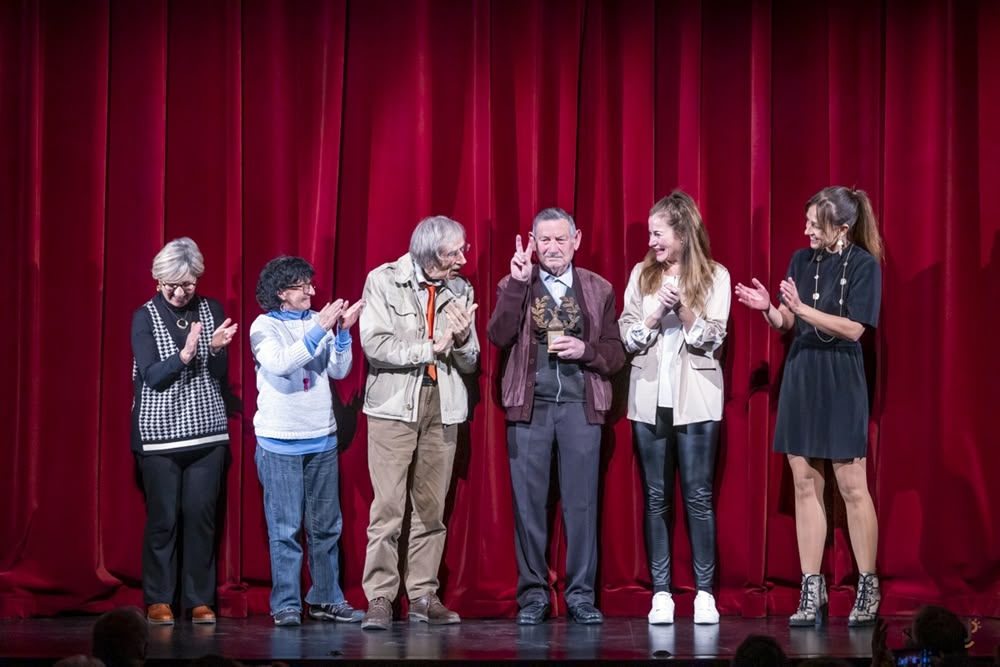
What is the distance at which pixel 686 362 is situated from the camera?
214 inches

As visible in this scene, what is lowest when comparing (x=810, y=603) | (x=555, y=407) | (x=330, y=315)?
(x=810, y=603)

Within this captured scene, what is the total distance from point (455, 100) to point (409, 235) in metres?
0.65

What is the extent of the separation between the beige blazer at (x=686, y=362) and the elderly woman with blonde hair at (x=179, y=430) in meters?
1.70

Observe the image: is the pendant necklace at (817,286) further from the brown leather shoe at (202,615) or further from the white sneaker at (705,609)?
the brown leather shoe at (202,615)

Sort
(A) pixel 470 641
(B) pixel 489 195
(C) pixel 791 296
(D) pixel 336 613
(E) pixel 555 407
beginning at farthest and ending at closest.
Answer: (B) pixel 489 195, (D) pixel 336 613, (E) pixel 555 407, (C) pixel 791 296, (A) pixel 470 641

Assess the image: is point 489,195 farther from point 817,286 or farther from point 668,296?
point 817,286

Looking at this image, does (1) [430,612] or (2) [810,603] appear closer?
(2) [810,603]

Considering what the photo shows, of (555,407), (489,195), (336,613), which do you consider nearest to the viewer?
(555,407)

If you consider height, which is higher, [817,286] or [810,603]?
[817,286]

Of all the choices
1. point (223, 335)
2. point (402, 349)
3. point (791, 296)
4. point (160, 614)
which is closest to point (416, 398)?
point (402, 349)

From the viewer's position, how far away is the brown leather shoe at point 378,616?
533 centimetres

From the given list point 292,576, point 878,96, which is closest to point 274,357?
point 292,576

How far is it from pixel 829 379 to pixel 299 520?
7.46 ft

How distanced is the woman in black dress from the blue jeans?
74.8 inches
